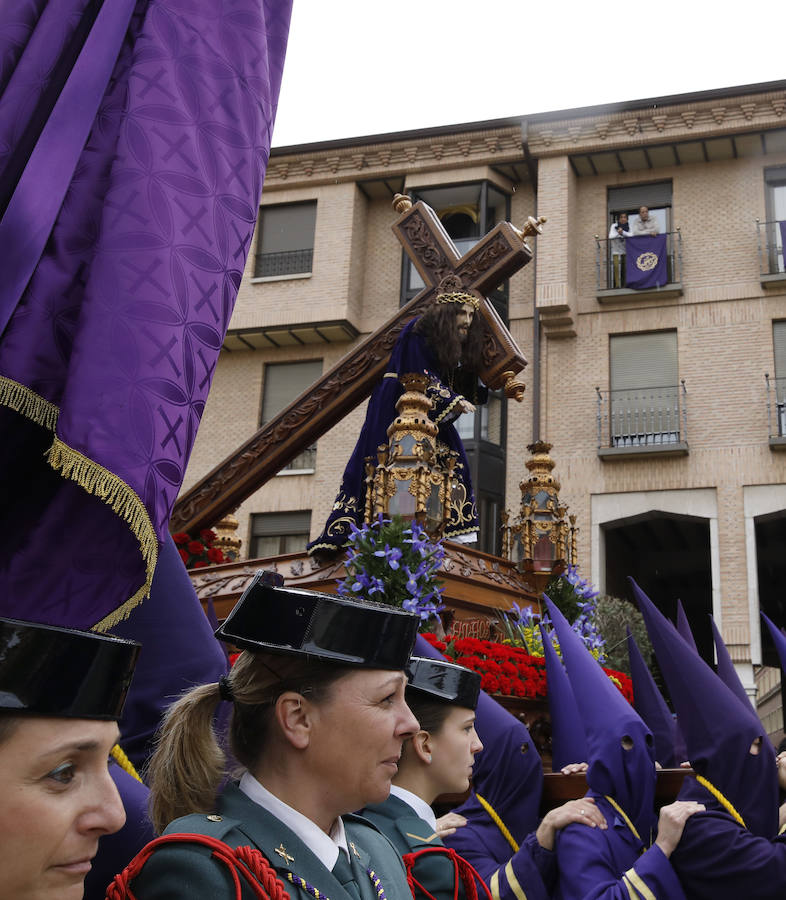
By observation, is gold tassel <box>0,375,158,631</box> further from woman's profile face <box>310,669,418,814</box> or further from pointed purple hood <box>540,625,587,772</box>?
pointed purple hood <box>540,625,587,772</box>

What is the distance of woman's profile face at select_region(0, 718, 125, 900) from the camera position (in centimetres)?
113

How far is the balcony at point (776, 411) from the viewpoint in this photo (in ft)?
50.9

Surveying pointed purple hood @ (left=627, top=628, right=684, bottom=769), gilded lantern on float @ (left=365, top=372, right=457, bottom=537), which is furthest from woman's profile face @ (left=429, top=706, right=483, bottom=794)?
gilded lantern on float @ (left=365, top=372, right=457, bottom=537)

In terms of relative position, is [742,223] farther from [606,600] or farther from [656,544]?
[606,600]

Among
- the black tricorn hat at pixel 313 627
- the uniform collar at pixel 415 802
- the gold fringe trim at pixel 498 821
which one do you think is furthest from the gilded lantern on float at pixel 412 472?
the black tricorn hat at pixel 313 627

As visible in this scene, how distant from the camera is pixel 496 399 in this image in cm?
1788

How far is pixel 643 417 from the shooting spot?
16.5 meters

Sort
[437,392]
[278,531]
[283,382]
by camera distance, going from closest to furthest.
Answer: [437,392] → [278,531] → [283,382]

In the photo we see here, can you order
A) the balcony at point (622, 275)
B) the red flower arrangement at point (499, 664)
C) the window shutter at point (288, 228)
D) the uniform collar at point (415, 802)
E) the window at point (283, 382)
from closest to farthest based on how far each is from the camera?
1. the uniform collar at point (415, 802)
2. the red flower arrangement at point (499, 664)
3. the balcony at point (622, 275)
4. the window at point (283, 382)
5. the window shutter at point (288, 228)

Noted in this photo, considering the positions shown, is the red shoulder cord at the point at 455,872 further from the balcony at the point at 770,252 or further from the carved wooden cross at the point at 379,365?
the balcony at the point at 770,252

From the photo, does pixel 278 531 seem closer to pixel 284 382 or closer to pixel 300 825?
pixel 284 382

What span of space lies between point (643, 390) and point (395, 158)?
639cm

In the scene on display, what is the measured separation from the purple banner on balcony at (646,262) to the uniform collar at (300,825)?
16.3 meters

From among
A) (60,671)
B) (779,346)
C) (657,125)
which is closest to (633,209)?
(657,125)
